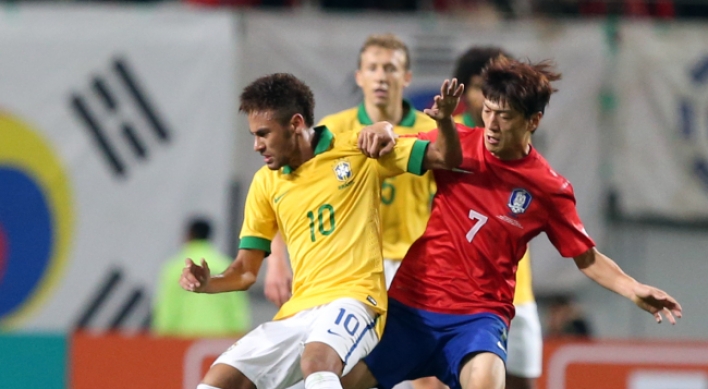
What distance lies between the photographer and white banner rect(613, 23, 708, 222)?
32.2ft

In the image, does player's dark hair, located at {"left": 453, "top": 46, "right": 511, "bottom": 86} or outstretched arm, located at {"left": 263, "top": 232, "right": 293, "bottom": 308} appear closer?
outstretched arm, located at {"left": 263, "top": 232, "right": 293, "bottom": 308}

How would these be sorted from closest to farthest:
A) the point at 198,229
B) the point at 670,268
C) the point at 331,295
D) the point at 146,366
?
1. the point at 331,295
2. the point at 146,366
3. the point at 198,229
4. the point at 670,268

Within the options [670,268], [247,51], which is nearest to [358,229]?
[247,51]

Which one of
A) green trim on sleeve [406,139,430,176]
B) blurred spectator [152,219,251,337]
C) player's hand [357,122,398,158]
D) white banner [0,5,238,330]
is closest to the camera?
player's hand [357,122,398,158]

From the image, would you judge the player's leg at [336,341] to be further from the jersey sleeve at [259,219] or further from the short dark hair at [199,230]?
the short dark hair at [199,230]

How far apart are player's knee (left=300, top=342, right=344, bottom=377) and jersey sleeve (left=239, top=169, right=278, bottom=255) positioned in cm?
67

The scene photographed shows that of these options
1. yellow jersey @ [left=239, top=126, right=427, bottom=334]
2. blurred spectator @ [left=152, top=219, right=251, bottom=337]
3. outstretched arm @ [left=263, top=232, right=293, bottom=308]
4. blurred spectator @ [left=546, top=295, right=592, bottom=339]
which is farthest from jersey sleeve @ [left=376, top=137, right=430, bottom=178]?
blurred spectator @ [left=546, top=295, right=592, bottom=339]

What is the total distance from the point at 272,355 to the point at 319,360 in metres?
0.31

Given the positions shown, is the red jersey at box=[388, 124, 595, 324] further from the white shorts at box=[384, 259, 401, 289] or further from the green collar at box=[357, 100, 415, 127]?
the green collar at box=[357, 100, 415, 127]

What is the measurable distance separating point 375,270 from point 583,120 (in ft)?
17.7

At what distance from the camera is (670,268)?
10.1 m

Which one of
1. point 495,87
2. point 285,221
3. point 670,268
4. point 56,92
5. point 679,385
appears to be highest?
point 495,87

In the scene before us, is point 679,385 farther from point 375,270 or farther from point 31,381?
point 31,381

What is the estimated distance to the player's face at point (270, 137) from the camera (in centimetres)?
470
